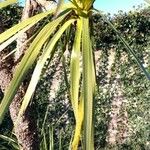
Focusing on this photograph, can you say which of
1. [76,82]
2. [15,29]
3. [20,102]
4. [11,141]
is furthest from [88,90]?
[11,141]

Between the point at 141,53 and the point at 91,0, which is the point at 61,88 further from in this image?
the point at 91,0

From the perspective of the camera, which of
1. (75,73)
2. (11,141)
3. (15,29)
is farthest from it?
(11,141)

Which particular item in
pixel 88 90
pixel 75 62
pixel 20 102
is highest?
pixel 20 102

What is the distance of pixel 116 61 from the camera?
7.58m

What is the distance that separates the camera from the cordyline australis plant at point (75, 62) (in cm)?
127

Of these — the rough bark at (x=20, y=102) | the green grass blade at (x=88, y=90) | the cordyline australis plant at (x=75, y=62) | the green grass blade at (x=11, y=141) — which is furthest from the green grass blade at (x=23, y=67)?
the green grass blade at (x=11, y=141)

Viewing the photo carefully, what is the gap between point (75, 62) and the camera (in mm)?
1433

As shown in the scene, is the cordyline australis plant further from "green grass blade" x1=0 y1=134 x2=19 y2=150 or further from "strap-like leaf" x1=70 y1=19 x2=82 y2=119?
"green grass blade" x1=0 y1=134 x2=19 y2=150

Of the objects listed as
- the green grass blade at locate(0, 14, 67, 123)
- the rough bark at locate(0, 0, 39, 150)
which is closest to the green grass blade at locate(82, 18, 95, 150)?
the green grass blade at locate(0, 14, 67, 123)

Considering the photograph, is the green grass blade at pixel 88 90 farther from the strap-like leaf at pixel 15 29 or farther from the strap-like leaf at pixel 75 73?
the strap-like leaf at pixel 15 29

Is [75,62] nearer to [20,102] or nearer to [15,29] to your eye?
[15,29]

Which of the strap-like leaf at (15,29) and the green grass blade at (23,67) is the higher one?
the strap-like leaf at (15,29)

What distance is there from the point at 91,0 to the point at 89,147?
56 cm

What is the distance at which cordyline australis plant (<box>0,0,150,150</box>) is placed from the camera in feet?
4.18
